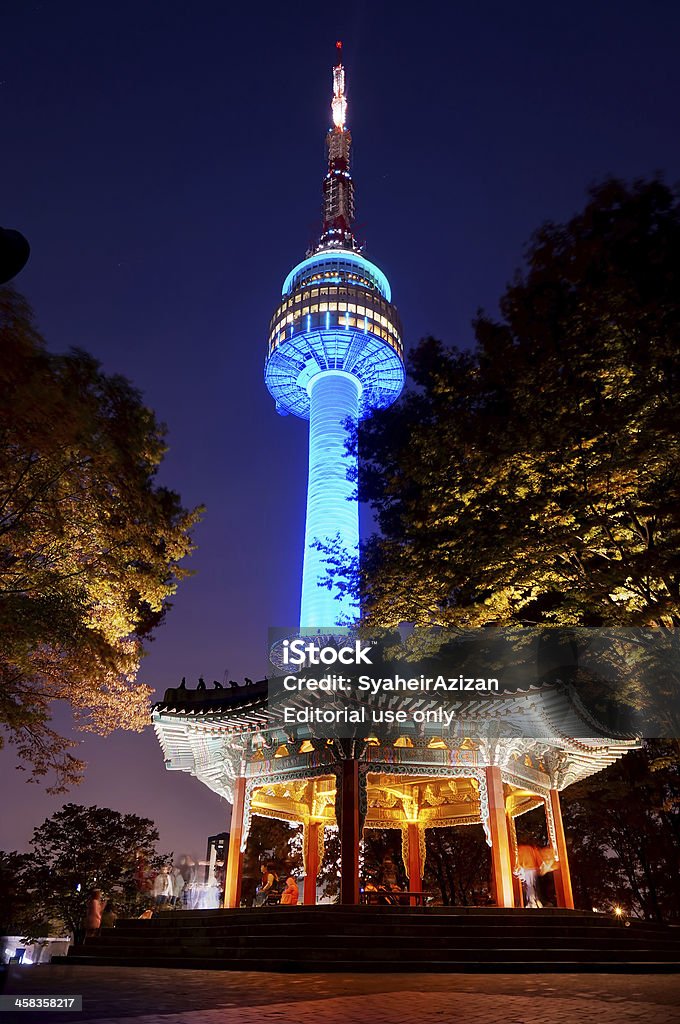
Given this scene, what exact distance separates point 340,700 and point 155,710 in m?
5.71

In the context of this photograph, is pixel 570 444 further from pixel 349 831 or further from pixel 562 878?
pixel 562 878

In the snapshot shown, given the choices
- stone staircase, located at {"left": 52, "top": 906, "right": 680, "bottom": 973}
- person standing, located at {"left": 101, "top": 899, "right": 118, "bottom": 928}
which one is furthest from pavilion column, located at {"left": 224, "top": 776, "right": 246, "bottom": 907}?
person standing, located at {"left": 101, "top": 899, "right": 118, "bottom": 928}

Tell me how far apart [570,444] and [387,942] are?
944cm

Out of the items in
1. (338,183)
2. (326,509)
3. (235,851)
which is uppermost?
(338,183)

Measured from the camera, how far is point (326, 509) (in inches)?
1821

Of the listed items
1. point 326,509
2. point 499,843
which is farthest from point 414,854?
point 326,509

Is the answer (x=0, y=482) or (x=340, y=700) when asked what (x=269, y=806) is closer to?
(x=340, y=700)

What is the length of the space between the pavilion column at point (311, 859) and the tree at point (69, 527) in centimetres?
971

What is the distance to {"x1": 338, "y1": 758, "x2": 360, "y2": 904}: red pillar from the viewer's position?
1470cm

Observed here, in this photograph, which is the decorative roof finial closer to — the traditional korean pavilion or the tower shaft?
the tower shaft

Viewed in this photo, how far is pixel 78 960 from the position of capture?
13711 millimetres

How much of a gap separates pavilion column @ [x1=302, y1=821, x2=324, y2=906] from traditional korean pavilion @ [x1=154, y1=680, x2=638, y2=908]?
47 millimetres

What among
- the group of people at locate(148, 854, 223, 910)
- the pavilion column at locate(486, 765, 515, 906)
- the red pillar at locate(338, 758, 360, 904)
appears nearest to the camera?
the red pillar at locate(338, 758, 360, 904)

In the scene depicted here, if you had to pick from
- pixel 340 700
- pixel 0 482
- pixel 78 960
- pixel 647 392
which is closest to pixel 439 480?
pixel 647 392
